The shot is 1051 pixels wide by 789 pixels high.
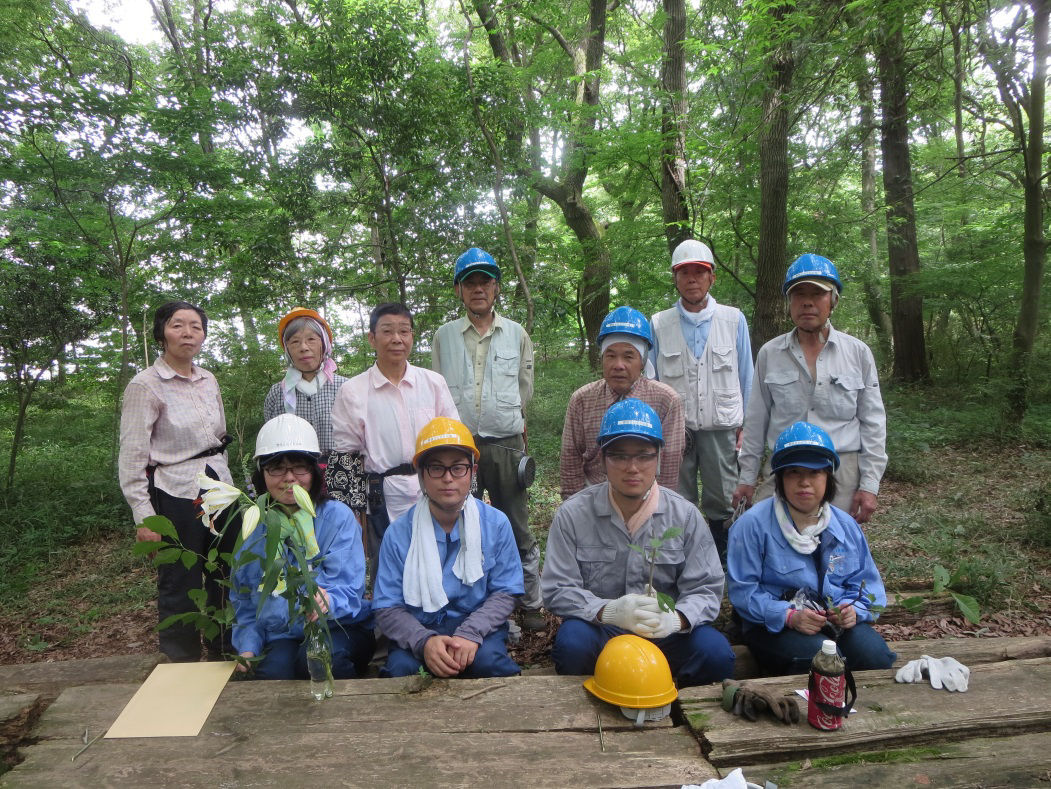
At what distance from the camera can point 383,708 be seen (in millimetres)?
2186

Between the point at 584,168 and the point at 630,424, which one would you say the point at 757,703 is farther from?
the point at 584,168

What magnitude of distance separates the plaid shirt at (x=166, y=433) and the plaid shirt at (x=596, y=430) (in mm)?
2032

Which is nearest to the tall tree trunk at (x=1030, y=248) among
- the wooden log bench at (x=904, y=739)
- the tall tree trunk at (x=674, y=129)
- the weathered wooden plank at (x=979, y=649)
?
the tall tree trunk at (x=674, y=129)

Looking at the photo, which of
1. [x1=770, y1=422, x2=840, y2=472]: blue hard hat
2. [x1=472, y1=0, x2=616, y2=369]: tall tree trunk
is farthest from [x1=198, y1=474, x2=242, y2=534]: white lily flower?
[x1=472, y1=0, x2=616, y2=369]: tall tree trunk

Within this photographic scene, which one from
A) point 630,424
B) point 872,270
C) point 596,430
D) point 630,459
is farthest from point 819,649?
point 872,270

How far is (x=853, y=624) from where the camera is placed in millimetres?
2605

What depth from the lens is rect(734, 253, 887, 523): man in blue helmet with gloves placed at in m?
3.32

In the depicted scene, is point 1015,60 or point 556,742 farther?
point 1015,60

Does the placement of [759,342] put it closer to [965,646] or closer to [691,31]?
[965,646]

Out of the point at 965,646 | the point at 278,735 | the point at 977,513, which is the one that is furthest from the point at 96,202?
the point at 977,513

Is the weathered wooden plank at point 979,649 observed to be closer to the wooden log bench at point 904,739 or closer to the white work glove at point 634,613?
the wooden log bench at point 904,739

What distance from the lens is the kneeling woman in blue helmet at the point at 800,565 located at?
8.68ft

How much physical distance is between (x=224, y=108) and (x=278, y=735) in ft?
21.3

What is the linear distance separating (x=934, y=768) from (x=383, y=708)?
182 centimetres
